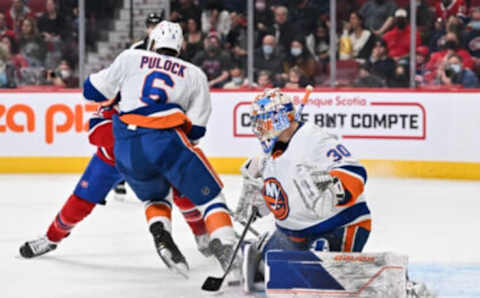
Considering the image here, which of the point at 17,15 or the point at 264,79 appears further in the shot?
the point at 17,15

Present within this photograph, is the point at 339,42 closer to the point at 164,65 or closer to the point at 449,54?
the point at 449,54

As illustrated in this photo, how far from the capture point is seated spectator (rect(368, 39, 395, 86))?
8093mm

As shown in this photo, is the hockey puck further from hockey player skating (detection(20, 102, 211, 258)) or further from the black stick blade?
hockey player skating (detection(20, 102, 211, 258))

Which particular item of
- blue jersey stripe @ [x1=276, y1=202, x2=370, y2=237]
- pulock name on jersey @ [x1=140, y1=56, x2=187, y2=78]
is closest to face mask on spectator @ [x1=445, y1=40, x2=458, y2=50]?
pulock name on jersey @ [x1=140, y1=56, x2=187, y2=78]

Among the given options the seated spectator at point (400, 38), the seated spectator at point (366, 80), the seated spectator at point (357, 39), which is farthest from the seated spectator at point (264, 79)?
the seated spectator at point (400, 38)

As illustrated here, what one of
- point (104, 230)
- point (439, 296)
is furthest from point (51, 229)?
point (439, 296)

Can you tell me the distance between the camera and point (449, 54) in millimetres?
8125

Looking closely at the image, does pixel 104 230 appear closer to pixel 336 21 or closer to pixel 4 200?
pixel 4 200

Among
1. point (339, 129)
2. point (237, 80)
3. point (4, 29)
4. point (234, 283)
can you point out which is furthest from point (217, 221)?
point (4, 29)

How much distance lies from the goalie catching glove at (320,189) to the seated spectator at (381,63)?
4774 millimetres

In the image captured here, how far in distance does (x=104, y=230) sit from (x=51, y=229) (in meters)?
0.86

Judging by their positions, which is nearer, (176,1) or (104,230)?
(104,230)

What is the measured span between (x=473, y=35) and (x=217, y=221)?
473 centimetres

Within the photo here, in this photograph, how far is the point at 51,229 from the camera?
4652mm
